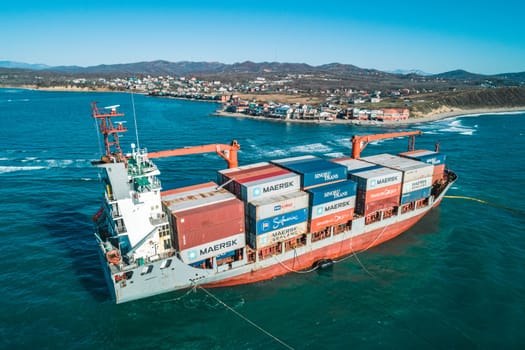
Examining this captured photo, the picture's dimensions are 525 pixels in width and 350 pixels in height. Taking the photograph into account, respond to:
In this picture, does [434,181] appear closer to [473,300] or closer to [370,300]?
[473,300]

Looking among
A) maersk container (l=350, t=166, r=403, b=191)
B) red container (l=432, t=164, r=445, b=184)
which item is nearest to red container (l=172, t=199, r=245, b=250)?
maersk container (l=350, t=166, r=403, b=191)

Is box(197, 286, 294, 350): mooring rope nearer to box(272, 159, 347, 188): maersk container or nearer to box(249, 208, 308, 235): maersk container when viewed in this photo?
box(249, 208, 308, 235): maersk container

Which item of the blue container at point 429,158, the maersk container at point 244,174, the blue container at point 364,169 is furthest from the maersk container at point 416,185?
the maersk container at point 244,174

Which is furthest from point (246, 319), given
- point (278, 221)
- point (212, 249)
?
point (278, 221)

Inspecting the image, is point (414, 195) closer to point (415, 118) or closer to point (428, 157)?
point (428, 157)

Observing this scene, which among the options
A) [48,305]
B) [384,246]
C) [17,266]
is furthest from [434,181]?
[17,266]

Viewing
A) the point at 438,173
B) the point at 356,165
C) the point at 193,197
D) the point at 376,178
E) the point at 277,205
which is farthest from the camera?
the point at 438,173

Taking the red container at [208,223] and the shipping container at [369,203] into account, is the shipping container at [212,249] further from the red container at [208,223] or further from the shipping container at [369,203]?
the shipping container at [369,203]
